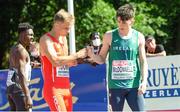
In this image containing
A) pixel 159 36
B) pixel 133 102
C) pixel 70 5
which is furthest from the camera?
pixel 159 36

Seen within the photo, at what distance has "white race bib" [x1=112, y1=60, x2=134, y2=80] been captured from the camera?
290 inches

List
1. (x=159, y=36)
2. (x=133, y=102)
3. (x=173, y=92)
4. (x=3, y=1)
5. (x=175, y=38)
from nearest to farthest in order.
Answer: (x=133, y=102), (x=173, y=92), (x=3, y=1), (x=159, y=36), (x=175, y=38)

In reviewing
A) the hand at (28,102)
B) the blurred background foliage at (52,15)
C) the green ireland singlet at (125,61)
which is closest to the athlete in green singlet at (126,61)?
the green ireland singlet at (125,61)

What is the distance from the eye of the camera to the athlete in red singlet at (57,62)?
6895mm

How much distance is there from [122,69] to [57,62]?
961 mm

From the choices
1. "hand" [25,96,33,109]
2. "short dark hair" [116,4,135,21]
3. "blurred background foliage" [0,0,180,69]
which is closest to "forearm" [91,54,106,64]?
"short dark hair" [116,4,135,21]

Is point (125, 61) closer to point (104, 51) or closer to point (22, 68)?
point (104, 51)

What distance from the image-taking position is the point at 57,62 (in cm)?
686

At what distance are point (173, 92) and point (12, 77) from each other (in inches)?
131

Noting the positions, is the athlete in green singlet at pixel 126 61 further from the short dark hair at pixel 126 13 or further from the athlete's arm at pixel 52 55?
the athlete's arm at pixel 52 55

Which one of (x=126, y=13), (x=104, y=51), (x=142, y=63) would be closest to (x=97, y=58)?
(x=104, y=51)

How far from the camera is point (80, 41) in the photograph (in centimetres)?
2302

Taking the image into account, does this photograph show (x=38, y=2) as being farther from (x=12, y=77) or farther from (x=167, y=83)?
(x=12, y=77)

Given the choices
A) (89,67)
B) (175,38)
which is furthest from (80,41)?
(89,67)
